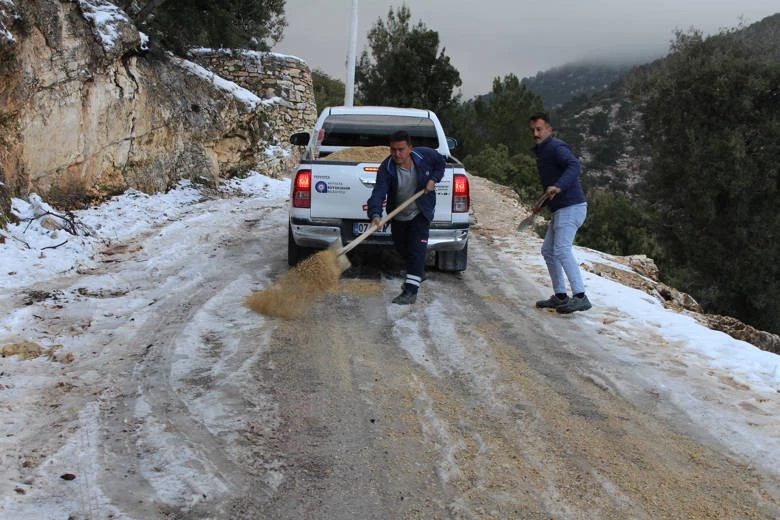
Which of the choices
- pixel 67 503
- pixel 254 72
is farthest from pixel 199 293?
pixel 254 72

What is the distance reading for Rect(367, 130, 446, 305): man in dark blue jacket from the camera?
562 cm

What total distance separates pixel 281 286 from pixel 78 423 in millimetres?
2519

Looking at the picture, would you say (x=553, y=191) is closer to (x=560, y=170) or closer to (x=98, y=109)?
(x=560, y=170)

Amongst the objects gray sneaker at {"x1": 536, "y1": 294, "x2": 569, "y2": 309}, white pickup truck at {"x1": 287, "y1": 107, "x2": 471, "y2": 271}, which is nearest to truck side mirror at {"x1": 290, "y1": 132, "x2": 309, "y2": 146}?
white pickup truck at {"x1": 287, "y1": 107, "x2": 471, "y2": 271}

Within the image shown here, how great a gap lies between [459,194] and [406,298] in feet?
4.37

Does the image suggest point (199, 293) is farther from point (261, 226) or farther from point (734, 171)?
point (734, 171)

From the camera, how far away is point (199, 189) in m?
12.1

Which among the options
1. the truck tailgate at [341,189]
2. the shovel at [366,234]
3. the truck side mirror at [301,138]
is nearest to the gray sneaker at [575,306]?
the shovel at [366,234]

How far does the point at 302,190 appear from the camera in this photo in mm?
6297

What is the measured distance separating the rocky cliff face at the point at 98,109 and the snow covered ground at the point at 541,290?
722 millimetres

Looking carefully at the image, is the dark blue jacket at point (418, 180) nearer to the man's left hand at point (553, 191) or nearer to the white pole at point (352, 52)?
the man's left hand at point (553, 191)

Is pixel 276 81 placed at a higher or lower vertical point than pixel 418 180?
higher

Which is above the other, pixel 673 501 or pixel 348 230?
pixel 348 230

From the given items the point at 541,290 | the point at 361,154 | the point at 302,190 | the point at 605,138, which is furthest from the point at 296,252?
the point at 605,138
